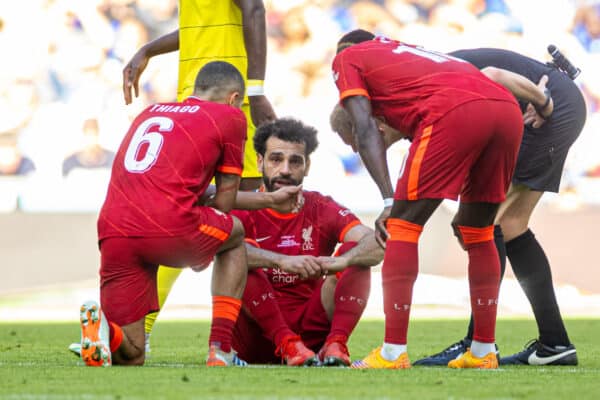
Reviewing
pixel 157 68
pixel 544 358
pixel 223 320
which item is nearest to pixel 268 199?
pixel 223 320

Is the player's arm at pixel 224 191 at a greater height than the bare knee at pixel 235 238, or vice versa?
the player's arm at pixel 224 191

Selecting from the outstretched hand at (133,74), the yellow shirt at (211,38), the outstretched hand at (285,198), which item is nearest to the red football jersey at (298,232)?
the outstretched hand at (285,198)

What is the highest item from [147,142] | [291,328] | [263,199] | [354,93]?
[354,93]

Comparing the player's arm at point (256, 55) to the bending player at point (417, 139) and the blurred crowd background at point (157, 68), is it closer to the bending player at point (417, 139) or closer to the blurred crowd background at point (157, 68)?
the bending player at point (417, 139)

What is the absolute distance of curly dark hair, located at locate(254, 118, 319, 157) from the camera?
212 inches

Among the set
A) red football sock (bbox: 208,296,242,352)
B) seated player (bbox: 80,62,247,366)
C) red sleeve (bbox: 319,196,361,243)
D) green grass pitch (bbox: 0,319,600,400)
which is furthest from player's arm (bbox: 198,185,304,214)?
green grass pitch (bbox: 0,319,600,400)

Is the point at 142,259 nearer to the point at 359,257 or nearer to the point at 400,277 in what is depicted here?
the point at 359,257

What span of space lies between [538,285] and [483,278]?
689 mm

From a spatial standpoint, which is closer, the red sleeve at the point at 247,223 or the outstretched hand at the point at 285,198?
the outstretched hand at the point at 285,198

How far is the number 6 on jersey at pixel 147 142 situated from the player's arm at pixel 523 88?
52.0 inches

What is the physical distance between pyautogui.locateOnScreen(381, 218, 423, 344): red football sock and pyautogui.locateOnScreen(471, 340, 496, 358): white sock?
416 mm

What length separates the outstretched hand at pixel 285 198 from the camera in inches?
200

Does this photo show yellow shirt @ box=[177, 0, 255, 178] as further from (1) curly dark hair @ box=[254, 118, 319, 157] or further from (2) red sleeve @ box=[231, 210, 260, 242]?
(2) red sleeve @ box=[231, 210, 260, 242]

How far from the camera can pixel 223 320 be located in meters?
4.88
